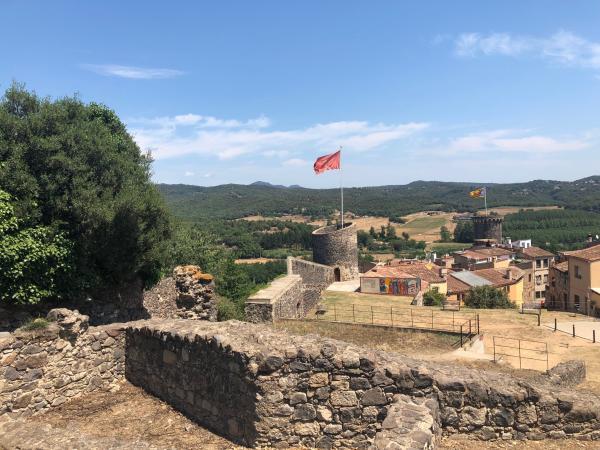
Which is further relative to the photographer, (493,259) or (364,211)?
(364,211)

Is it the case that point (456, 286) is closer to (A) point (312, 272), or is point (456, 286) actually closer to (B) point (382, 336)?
(A) point (312, 272)

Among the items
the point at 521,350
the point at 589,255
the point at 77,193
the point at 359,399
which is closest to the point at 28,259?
the point at 77,193

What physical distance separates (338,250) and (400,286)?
545 centimetres

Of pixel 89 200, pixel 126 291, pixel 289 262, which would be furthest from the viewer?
pixel 289 262

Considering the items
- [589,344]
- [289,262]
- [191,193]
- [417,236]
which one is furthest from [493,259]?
[191,193]

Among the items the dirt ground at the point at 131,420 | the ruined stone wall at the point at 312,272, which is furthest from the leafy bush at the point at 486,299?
the dirt ground at the point at 131,420

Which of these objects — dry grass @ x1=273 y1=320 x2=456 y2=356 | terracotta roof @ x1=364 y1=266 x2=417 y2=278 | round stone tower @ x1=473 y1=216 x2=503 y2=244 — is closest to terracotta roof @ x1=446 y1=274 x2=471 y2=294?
terracotta roof @ x1=364 y1=266 x2=417 y2=278

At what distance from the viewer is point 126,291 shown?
12.2 meters

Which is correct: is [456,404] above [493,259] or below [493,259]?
above

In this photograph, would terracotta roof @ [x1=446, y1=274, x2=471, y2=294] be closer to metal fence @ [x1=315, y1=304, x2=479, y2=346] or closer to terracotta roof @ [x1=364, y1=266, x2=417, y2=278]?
terracotta roof @ [x1=364, y1=266, x2=417, y2=278]

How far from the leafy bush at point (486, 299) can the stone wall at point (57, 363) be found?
96.8 ft

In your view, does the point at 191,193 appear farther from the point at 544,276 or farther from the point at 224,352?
the point at 224,352

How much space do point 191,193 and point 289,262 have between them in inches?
6463

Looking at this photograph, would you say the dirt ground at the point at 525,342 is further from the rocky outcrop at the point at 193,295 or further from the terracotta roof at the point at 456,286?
the terracotta roof at the point at 456,286
